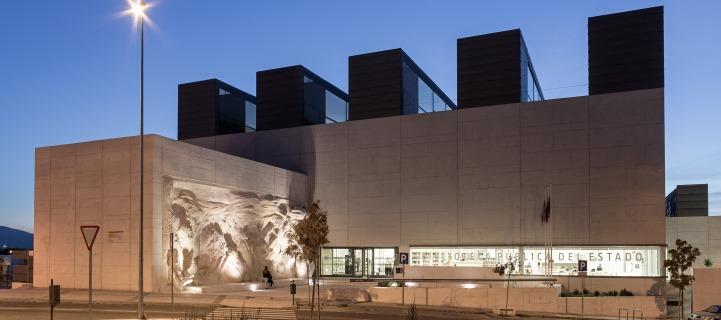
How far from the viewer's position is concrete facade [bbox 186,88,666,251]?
137 feet

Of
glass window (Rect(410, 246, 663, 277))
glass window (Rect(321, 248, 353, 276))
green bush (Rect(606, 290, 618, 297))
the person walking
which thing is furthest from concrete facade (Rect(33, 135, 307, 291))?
green bush (Rect(606, 290, 618, 297))

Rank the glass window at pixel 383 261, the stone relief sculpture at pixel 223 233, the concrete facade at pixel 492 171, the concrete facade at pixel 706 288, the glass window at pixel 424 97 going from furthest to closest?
1. the glass window at pixel 424 97
2. the glass window at pixel 383 261
3. the concrete facade at pixel 492 171
4. the concrete facade at pixel 706 288
5. the stone relief sculpture at pixel 223 233

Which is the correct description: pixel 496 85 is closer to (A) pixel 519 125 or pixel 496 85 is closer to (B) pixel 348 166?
(A) pixel 519 125

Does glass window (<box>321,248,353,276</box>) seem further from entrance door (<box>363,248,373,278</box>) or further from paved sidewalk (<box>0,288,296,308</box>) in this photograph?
paved sidewalk (<box>0,288,296,308</box>)

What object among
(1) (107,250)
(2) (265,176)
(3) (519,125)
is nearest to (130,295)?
(1) (107,250)

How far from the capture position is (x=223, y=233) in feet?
125

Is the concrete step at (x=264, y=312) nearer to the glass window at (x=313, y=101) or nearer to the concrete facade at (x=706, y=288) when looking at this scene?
the concrete facade at (x=706, y=288)

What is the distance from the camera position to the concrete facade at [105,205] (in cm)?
3378

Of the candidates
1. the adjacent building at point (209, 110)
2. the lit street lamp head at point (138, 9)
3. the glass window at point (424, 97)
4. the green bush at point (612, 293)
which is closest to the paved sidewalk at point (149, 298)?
the lit street lamp head at point (138, 9)

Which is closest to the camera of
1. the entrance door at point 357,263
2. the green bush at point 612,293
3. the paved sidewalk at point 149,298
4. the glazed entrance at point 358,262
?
the paved sidewalk at point 149,298

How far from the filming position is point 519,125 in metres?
44.8

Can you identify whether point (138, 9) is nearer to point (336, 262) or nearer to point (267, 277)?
point (267, 277)

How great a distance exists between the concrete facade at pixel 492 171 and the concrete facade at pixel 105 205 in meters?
14.0

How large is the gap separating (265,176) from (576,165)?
20536 millimetres
